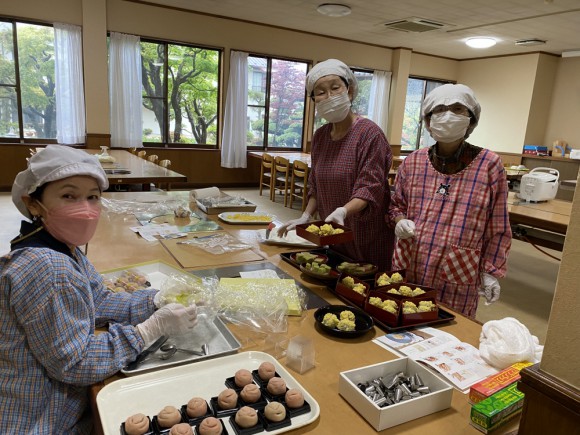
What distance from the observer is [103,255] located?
5.81 feet

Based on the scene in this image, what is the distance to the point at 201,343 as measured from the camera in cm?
115

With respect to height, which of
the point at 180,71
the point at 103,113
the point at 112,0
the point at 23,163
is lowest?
the point at 23,163

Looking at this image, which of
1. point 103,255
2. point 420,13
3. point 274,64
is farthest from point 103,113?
point 103,255

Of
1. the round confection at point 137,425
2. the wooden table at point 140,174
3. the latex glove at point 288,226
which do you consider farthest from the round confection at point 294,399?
the wooden table at point 140,174

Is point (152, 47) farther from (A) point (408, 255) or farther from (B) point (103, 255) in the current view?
(A) point (408, 255)

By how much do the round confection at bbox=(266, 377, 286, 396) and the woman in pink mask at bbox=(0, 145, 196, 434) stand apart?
30cm

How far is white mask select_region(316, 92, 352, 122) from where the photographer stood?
1.87 metres

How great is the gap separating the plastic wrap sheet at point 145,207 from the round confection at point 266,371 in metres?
1.71

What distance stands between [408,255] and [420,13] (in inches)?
224

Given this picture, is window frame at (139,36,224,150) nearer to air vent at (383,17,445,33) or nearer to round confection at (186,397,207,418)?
air vent at (383,17,445,33)

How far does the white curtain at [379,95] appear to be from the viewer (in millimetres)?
8841

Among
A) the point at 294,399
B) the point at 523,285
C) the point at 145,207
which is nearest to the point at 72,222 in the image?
the point at 294,399

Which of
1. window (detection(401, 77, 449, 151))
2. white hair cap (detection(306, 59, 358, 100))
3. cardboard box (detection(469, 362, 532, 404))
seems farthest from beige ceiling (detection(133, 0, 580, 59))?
cardboard box (detection(469, 362, 532, 404))

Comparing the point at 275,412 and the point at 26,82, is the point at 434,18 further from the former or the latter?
the point at 275,412
